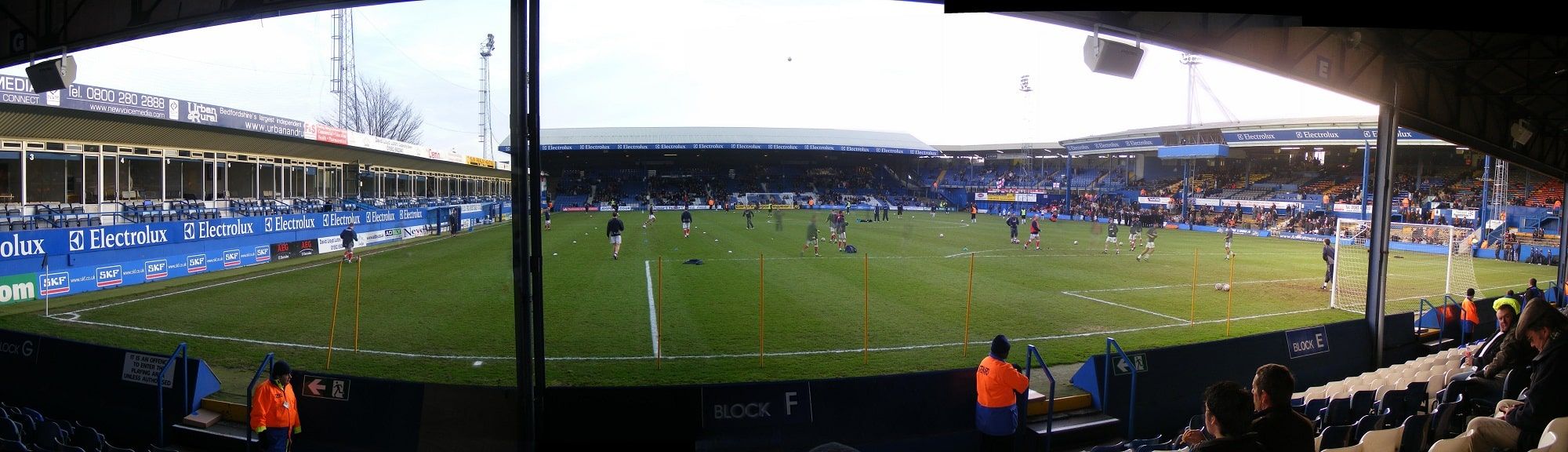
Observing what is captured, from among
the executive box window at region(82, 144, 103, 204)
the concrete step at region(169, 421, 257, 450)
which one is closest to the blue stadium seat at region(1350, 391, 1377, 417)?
the concrete step at region(169, 421, 257, 450)

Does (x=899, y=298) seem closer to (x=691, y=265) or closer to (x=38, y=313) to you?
(x=691, y=265)

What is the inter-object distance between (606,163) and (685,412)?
7951cm

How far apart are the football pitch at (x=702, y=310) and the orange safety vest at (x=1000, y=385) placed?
4.27 metres

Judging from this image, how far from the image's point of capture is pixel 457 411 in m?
7.84

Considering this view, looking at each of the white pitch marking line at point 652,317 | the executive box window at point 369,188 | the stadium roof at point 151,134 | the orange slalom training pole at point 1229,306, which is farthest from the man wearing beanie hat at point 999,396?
the executive box window at point 369,188

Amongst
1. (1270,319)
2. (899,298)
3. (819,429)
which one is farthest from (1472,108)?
(819,429)

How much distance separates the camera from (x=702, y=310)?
53.6 feet

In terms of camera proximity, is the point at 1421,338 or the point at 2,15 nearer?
the point at 2,15

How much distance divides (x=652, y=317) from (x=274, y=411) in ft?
29.0

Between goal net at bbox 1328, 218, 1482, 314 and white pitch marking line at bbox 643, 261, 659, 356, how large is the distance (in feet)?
44.3

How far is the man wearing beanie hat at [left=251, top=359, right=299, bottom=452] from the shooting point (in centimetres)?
692

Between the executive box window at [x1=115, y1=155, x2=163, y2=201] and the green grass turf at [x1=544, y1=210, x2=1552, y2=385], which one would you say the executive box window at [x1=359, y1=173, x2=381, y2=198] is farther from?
the green grass turf at [x1=544, y1=210, x2=1552, y2=385]

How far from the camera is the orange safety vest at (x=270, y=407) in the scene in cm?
693

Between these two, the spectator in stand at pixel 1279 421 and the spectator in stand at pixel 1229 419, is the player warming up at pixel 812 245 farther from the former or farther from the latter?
the spectator in stand at pixel 1229 419
